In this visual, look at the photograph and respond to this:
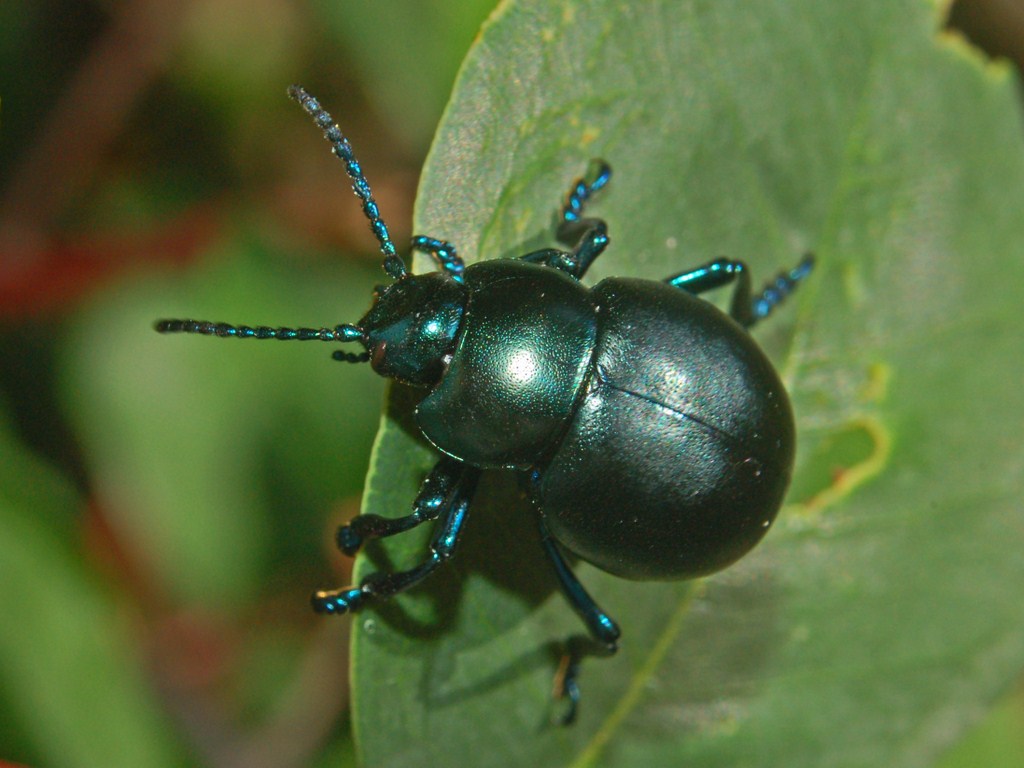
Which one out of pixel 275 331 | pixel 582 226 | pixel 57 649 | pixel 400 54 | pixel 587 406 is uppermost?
pixel 400 54

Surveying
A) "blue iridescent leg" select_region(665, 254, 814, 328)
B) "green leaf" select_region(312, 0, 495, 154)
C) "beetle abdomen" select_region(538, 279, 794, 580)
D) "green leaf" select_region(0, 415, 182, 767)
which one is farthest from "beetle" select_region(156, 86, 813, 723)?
"green leaf" select_region(312, 0, 495, 154)

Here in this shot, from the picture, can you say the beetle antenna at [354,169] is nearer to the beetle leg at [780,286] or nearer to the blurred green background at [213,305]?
the beetle leg at [780,286]

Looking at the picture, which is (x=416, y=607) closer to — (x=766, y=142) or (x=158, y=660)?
(x=766, y=142)

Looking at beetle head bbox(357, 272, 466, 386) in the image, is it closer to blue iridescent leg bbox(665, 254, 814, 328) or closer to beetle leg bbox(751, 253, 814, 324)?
blue iridescent leg bbox(665, 254, 814, 328)

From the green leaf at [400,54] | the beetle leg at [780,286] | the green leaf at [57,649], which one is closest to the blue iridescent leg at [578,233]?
the beetle leg at [780,286]

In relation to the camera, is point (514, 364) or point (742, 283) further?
point (742, 283)

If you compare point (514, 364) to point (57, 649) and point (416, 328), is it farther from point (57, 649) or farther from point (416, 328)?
point (57, 649)

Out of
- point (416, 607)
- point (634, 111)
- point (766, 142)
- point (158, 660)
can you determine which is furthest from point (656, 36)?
point (158, 660)

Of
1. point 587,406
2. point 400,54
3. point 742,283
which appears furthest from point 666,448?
point 400,54
